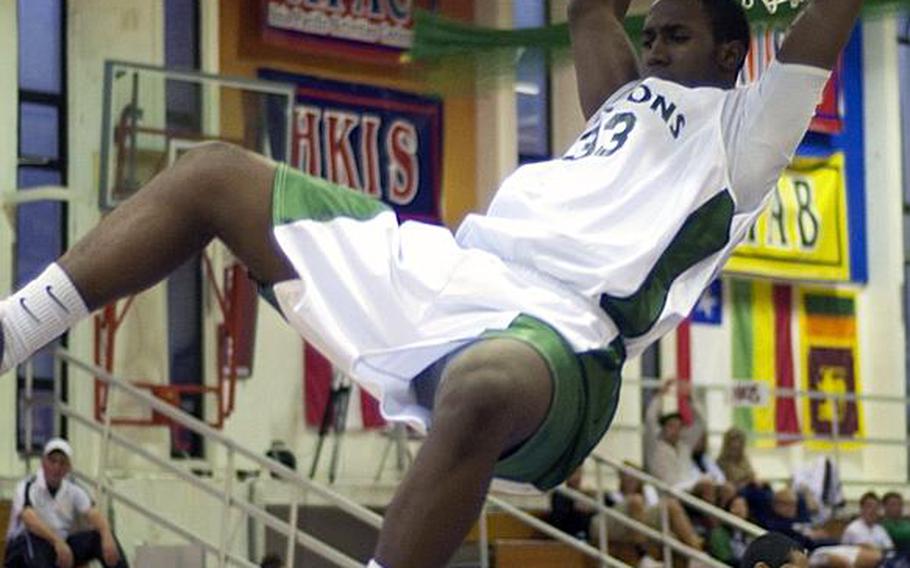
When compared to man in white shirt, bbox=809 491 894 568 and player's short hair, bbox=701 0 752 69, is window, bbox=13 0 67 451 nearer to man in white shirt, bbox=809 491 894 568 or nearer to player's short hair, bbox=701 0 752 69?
man in white shirt, bbox=809 491 894 568

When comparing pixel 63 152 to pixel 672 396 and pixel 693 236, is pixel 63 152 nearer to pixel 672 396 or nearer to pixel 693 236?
pixel 672 396

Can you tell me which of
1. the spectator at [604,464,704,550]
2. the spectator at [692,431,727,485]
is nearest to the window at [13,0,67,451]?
the spectator at [604,464,704,550]

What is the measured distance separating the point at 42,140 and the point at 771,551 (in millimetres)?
5629

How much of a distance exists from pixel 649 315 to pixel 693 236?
6.2 inches

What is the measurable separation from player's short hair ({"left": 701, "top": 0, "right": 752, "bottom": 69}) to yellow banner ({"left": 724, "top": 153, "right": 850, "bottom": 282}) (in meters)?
11.1

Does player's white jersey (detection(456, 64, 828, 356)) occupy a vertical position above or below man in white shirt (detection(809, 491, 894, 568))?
above

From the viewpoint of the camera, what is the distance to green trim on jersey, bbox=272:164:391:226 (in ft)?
13.4

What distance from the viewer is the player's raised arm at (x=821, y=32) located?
4.26 m

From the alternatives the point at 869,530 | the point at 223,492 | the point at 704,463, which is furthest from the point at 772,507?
the point at 223,492

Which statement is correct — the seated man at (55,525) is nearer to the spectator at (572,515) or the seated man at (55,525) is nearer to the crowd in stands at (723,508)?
the crowd in stands at (723,508)

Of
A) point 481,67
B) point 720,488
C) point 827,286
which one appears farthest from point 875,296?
point 481,67

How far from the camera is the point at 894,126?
54.6 ft

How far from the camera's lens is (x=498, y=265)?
4.13 m

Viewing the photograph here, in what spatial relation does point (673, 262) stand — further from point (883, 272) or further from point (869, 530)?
point (883, 272)
